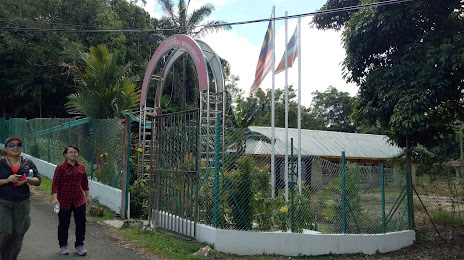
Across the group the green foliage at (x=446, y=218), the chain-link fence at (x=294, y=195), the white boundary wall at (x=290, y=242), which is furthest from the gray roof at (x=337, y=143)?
the white boundary wall at (x=290, y=242)

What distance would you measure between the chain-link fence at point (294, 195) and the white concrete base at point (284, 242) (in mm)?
207

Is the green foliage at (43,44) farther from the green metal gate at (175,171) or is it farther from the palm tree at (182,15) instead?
the green metal gate at (175,171)

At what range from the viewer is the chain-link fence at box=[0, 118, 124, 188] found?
1062 cm

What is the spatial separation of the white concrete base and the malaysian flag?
480 cm

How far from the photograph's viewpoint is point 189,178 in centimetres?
773

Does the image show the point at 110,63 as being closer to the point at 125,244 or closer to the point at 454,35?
the point at 125,244

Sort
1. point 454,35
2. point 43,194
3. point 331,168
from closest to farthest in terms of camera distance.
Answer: point 331,168 → point 454,35 → point 43,194

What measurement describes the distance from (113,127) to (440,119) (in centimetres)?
916

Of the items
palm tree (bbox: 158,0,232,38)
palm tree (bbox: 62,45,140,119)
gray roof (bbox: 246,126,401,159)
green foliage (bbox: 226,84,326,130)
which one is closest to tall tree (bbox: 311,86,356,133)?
green foliage (bbox: 226,84,326,130)

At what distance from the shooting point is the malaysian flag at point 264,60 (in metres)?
11.6

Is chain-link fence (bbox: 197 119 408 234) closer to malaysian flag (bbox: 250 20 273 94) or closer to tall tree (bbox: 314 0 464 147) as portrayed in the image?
tall tree (bbox: 314 0 464 147)

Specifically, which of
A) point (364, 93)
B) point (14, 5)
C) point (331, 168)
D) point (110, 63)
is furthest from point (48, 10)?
point (331, 168)

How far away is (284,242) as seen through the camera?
24.8 feet

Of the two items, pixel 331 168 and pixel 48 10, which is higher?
pixel 48 10
